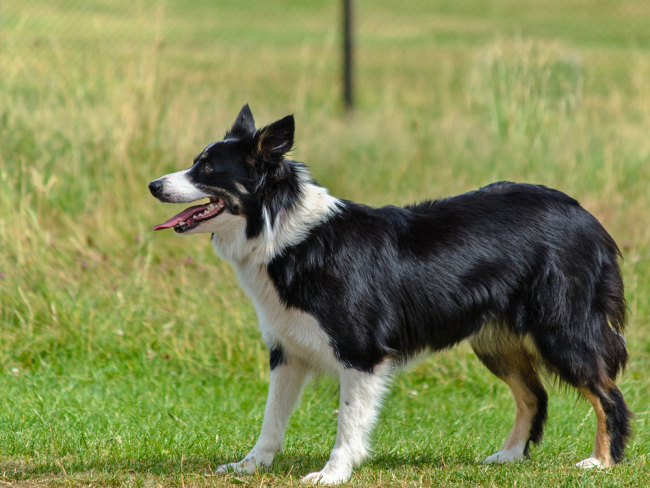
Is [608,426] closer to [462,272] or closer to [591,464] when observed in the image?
[591,464]

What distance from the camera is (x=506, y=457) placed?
3818mm

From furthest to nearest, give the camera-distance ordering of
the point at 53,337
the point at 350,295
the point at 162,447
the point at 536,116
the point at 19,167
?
the point at 536,116, the point at 19,167, the point at 53,337, the point at 162,447, the point at 350,295

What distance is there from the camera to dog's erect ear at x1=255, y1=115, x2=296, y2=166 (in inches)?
130

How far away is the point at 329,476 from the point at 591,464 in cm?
125

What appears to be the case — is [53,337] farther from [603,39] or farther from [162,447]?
[603,39]

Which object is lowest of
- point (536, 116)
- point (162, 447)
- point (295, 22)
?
point (162, 447)

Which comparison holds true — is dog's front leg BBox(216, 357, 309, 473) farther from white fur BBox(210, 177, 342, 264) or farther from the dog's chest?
white fur BBox(210, 177, 342, 264)

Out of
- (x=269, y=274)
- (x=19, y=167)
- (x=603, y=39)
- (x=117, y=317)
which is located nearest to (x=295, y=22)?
(x=603, y=39)

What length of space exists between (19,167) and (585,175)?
5285 millimetres

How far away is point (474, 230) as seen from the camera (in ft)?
11.9

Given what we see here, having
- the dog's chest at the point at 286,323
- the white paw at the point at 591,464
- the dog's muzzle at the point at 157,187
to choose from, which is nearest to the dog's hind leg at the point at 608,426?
the white paw at the point at 591,464

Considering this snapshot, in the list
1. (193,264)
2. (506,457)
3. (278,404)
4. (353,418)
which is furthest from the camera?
(193,264)

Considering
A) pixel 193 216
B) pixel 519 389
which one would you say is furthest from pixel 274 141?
pixel 519 389

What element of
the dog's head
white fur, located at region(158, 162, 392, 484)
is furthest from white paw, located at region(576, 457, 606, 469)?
the dog's head
